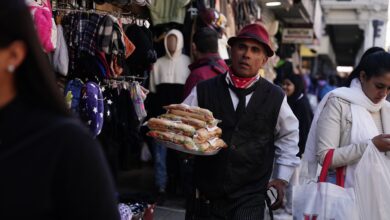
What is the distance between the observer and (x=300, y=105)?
7586 millimetres

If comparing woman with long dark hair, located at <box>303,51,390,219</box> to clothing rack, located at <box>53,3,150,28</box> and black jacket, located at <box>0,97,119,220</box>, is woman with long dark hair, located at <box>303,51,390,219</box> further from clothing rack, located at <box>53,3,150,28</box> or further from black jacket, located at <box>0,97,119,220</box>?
black jacket, located at <box>0,97,119,220</box>

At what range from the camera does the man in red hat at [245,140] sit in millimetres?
A: 3562

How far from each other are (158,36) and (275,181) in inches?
149

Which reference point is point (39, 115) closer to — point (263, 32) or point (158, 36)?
point (263, 32)

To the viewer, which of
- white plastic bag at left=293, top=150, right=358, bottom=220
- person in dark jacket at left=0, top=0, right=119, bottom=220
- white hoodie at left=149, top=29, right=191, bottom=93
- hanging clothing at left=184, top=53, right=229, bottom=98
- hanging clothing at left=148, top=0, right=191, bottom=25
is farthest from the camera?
white hoodie at left=149, top=29, right=191, bottom=93

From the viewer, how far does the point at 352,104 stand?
3752 millimetres

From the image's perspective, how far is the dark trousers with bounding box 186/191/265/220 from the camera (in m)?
3.55

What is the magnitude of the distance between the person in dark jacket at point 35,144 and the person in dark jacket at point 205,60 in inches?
178

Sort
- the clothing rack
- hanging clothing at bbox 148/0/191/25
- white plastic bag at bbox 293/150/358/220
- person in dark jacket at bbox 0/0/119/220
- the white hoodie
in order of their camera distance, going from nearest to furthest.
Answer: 1. person in dark jacket at bbox 0/0/119/220
2. white plastic bag at bbox 293/150/358/220
3. the clothing rack
4. hanging clothing at bbox 148/0/191/25
5. the white hoodie

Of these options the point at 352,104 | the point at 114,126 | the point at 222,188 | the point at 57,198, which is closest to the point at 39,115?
the point at 57,198

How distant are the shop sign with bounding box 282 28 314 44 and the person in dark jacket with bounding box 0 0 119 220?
49.0 ft

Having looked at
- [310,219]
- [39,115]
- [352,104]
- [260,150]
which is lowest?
[310,219]

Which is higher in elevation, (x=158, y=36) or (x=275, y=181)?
(x=158, y=36)

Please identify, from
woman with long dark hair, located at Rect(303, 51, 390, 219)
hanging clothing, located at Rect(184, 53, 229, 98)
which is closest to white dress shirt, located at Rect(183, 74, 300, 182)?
woman with long dark hair, located at Rect(303, 51, 390, 219)
